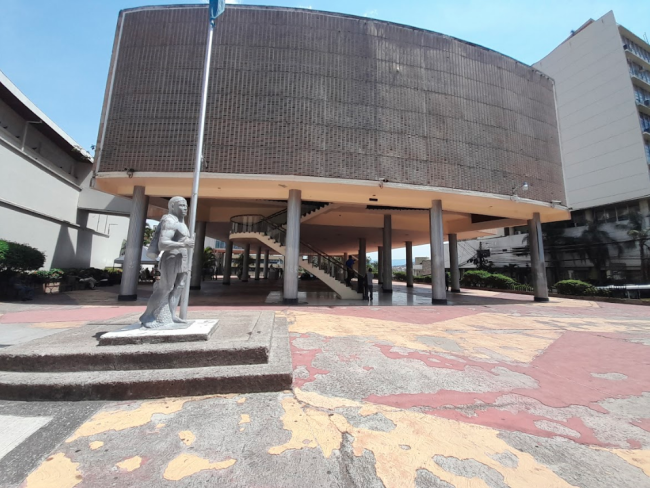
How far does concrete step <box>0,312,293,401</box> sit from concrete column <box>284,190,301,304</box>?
26.7 feet

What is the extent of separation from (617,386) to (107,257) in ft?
93.2

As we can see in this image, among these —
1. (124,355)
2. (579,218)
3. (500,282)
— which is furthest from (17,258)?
(579,218)

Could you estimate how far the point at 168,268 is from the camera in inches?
165

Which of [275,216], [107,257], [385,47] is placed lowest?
[107,257]

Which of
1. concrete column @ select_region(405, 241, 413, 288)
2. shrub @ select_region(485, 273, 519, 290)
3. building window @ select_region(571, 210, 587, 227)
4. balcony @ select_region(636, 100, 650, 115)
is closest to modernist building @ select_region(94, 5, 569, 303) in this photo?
shrub @ select_region(485, 273, 519, 290)

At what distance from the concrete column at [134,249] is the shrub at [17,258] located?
3324 millimetres

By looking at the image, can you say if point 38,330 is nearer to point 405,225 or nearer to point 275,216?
point 275,216

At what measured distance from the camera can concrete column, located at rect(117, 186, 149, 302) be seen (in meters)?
11.3

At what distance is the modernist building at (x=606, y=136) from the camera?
25.5m

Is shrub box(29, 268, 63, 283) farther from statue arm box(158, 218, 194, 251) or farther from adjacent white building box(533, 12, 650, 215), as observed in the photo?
adjacent white building box(533, 12, 650, 215)

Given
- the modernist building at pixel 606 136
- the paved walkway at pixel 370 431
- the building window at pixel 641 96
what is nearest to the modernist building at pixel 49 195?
the paved walkway at pixel 370 431

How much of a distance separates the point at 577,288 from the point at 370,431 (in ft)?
71.1

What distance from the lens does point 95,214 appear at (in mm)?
20359

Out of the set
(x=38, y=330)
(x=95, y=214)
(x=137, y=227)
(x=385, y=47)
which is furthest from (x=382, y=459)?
(x=95, y=214)
